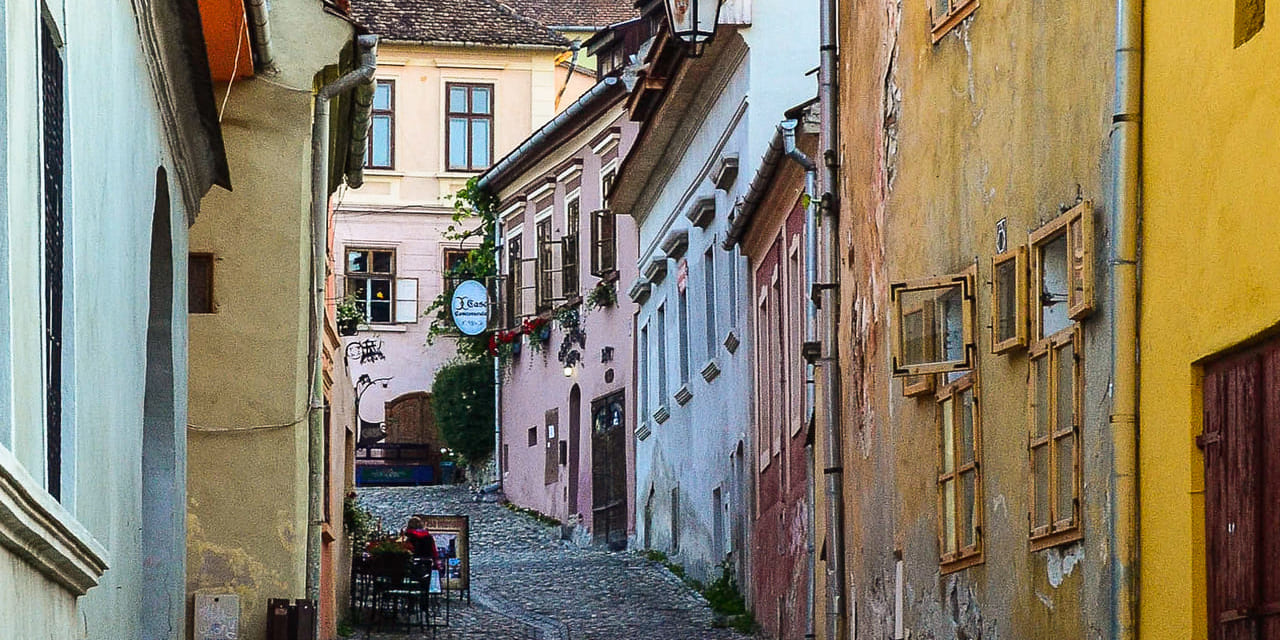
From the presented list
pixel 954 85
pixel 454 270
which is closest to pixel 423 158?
pixel 454 270

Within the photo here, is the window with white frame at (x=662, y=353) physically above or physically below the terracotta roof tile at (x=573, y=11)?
below

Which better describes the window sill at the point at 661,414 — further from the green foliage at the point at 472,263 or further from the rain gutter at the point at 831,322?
the rain gutter at the point at 831,322

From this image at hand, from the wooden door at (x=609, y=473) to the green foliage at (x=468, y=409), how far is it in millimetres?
6713

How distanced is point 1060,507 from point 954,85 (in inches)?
114

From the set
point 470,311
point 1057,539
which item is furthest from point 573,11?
point 1057,539

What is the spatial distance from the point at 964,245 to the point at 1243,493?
418 cm

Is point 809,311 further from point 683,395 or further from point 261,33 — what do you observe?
point 683,395

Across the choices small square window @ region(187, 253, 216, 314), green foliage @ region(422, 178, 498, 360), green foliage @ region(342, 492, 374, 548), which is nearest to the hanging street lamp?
small square window @ region(187, 253, 216, 314)

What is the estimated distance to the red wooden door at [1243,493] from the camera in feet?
26.3

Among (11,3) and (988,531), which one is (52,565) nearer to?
(11,3)

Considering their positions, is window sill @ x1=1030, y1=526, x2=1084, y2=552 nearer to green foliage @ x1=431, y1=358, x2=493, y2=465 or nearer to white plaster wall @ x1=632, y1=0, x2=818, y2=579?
white plaster wall @ x1=632, y1=0, x2=818, y2=579

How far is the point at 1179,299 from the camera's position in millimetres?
8922

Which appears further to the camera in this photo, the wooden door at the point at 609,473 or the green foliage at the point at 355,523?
the wooden door at the point at 609,473

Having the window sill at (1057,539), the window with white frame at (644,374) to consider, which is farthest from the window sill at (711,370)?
the window sill at (1057,539)
